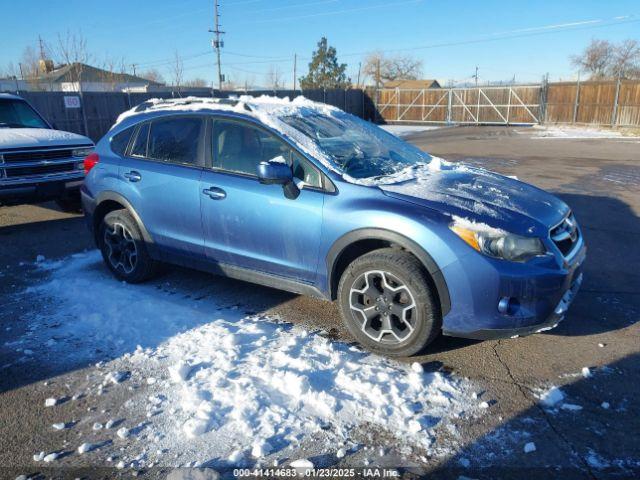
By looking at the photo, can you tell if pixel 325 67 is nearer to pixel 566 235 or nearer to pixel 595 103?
pixel 595 103

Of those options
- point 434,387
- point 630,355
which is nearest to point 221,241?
point 434,387

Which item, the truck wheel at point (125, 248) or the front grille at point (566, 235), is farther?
the truck wheel at point (125, 248)

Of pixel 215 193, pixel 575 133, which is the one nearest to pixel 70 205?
pixel 215 193

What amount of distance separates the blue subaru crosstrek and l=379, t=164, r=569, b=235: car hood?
2 cm

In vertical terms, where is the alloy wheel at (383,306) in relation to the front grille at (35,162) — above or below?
below

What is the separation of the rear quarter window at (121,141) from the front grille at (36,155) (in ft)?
10.2

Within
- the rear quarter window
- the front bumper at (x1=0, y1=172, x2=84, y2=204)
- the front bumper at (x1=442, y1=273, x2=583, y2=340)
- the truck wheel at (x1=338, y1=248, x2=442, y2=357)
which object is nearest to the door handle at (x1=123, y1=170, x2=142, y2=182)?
the rear quarter window

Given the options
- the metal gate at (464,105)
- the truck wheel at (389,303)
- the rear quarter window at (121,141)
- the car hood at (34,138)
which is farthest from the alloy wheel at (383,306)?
the metal gate at (464,105)

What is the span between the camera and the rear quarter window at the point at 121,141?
201 inches

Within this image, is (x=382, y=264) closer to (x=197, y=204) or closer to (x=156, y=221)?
(x=197, y=204)

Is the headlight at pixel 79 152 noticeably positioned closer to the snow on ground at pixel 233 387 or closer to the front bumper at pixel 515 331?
the snow on ground at pixel 233 387

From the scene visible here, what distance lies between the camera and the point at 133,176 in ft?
16.1

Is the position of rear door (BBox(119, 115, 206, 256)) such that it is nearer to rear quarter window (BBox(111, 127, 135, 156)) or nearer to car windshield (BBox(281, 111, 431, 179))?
rear quarter window (BBox(111, 127, 135, 156))

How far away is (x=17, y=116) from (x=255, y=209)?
6623 mm
